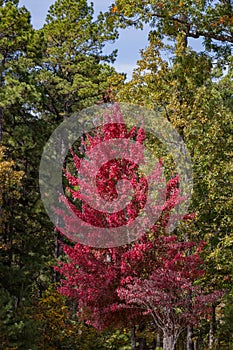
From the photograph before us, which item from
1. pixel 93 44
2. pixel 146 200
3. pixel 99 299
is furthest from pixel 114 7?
pixel 93 44

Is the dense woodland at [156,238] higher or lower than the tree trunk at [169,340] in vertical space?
higher

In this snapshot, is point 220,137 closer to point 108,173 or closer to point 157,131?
point 157,131

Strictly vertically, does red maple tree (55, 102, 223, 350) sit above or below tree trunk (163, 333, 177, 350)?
above

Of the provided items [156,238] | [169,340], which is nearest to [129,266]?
[156,238]

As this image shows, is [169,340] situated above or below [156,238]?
below

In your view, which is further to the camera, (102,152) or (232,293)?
(232,293)

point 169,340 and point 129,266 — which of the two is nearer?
point 129,266

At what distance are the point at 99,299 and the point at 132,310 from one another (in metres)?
0.68

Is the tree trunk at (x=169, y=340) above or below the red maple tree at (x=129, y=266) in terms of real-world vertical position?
below

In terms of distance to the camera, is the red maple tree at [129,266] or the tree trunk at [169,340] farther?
the tree trunk at [169,340]

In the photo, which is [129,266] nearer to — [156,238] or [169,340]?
[156,238]

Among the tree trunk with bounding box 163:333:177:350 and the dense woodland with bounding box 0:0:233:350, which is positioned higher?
the dense woodland with bounding box 0:0:233:350

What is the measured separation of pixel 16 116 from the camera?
19109 millimetres

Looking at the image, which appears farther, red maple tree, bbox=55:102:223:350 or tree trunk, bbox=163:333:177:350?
tree trunk, bbox=163:333:177:350
